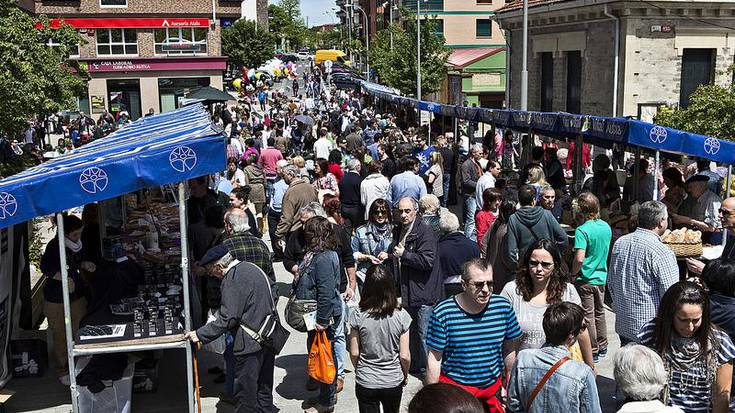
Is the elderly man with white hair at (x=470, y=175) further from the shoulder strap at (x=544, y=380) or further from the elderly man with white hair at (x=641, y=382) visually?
the elderly man with white hair at (x=641, y=382)

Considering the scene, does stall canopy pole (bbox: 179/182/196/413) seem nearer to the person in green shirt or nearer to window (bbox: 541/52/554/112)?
the person in green shirt

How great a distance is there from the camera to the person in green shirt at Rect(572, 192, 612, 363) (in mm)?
7652

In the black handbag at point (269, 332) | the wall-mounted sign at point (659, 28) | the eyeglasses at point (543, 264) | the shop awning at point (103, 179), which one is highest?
the wall-mounted sign at point (659, 28)

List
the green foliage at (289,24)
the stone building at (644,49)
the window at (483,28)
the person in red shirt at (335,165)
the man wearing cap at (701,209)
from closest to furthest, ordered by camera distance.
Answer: the man wearing cap at (701,209) → the person in red shirt at (335,165) → the stone building at (644,49) → the window at (483,28) → the green foliage at (289,24)

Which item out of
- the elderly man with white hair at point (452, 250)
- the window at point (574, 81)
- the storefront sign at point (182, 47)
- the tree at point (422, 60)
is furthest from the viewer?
the storefront sign at point (182, 47)

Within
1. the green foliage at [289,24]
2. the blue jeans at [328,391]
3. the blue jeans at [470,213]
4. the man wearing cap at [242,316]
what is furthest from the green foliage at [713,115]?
the green foliage at [289,24]

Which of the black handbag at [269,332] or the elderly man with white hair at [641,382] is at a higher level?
Answer: the elderly man with white hair at [641,382]

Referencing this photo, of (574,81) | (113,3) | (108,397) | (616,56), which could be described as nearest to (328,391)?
(108,397)

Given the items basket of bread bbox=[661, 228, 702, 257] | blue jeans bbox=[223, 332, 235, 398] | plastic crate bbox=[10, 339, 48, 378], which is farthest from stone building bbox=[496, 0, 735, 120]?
plastic crate bbox=[10, 339, 48, 378]

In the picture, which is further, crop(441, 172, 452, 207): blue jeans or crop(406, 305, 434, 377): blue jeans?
crop(441, 172, 452, 207): blue jeans

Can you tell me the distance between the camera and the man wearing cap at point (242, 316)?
648cm

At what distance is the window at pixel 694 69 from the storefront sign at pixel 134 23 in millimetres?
31348

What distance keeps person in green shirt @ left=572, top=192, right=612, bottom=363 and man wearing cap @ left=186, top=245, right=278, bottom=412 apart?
3.09m

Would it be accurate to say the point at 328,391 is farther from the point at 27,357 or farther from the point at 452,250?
the point at 27,357
